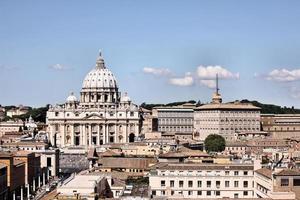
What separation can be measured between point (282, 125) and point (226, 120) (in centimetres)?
2079

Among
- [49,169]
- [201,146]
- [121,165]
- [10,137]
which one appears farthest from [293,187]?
[10,137]

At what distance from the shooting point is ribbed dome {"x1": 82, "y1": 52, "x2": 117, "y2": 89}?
189625 millimetres

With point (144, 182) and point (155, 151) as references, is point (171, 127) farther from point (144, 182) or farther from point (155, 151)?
point (144, 182)

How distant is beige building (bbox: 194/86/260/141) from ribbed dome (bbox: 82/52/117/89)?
96.4 ft

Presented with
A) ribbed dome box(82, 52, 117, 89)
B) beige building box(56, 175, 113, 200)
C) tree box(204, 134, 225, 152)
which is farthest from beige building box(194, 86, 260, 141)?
beige building box(56, 175, 113, 200)

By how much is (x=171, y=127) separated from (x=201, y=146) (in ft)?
163

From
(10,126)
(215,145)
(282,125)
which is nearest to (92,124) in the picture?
(10,126)

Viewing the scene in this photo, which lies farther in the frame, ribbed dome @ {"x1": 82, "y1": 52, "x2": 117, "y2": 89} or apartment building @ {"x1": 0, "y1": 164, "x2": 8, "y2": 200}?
ribbed dome @ {"x1": 82, "y1": 52, "x2": 117, "y2": 89}

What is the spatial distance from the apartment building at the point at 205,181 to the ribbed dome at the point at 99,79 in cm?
13796

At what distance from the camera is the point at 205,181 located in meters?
51.8

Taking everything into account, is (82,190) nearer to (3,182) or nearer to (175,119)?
(3,182)

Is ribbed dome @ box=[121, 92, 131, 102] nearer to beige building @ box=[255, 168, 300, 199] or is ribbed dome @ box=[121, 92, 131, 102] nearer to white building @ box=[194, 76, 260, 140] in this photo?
white building @ box=[194, 76, 260, 140]

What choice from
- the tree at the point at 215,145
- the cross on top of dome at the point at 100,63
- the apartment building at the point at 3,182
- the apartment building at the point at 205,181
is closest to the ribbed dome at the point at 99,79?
the cross on top of dome at the point at 100,63

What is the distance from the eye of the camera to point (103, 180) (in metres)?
48.8
